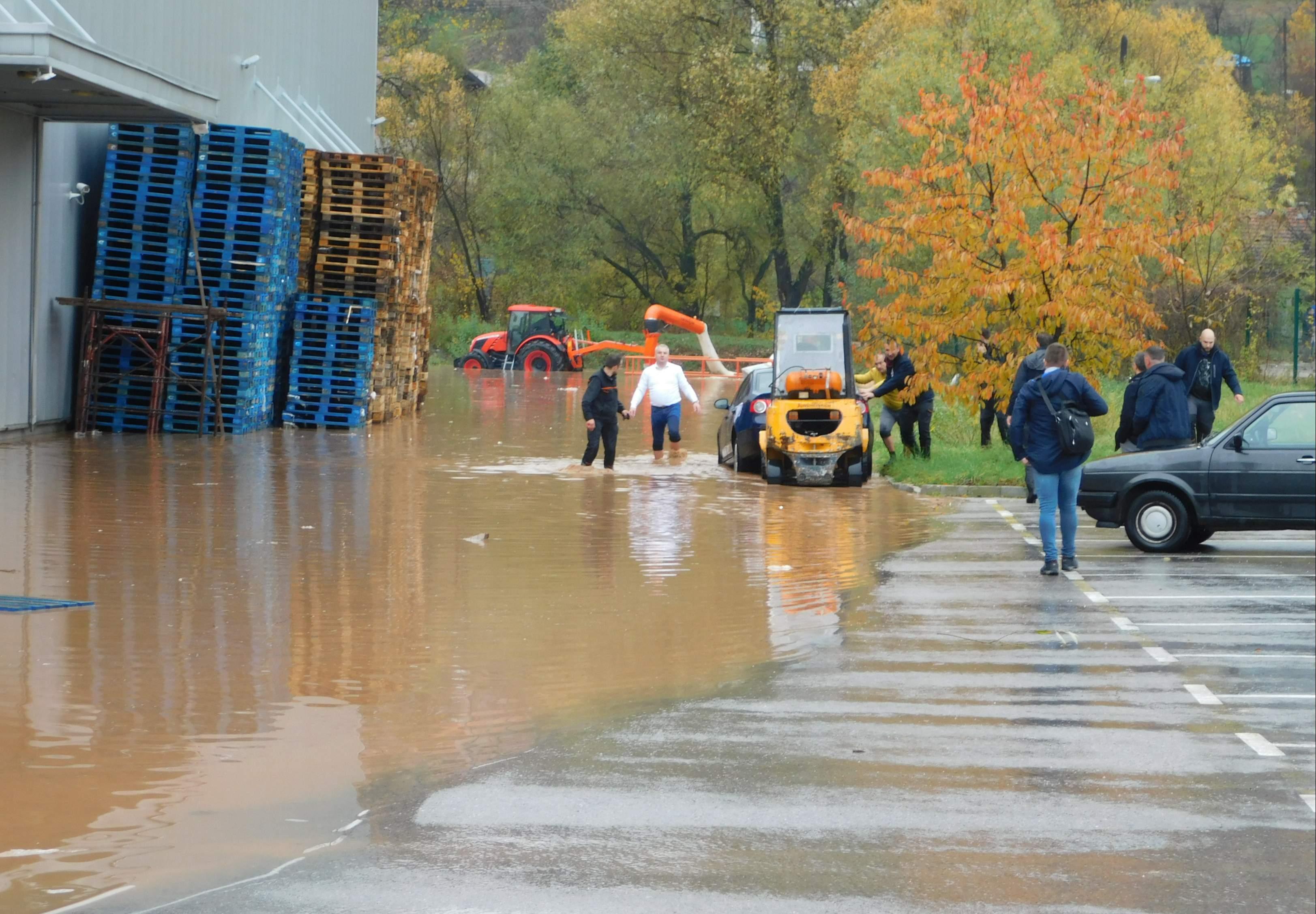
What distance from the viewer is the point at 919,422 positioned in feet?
72.2

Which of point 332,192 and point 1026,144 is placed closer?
point 1026,144

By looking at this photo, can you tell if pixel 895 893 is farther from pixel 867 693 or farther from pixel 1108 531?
pixel 1108 531

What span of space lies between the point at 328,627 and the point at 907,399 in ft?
40.2

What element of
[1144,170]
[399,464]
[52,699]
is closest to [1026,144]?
[1144,170]

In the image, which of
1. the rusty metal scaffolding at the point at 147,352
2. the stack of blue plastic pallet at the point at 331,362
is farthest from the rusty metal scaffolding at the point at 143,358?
the stack of blue plastic pallet at the point at 331,362

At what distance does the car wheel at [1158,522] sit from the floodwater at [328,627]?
207 cm

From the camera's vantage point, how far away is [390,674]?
9.09 meters

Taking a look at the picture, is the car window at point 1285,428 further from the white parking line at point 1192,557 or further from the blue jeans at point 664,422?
the blue jeans at point 664,422

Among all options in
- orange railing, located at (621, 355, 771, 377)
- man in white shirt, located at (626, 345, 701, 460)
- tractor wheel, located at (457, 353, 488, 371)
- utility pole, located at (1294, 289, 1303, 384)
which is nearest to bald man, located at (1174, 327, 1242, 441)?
man in white shirt, located at (626, 345, 701, 460)

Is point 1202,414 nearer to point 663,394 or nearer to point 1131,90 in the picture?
point 663,394

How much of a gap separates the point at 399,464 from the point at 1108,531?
9400 millimetres

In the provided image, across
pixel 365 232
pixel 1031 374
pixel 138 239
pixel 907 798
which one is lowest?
pixel 907 798

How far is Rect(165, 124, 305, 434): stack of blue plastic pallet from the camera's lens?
24.6 metres

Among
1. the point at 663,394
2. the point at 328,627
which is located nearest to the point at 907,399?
the point at 663,394
